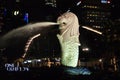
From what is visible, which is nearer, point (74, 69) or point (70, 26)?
point (74, 69)

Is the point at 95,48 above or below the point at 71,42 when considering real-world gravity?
below

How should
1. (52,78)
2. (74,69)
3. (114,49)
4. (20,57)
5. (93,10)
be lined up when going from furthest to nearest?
(93,10) < (114,49) < (20,57) < (74,69) < (52,78)

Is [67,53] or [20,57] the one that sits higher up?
[67,53]

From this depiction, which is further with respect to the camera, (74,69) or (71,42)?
(71,42)

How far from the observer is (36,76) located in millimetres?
34562

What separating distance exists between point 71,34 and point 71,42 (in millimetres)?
1314

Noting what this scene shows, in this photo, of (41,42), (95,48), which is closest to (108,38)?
(95,48)

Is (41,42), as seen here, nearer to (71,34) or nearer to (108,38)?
(108,38)

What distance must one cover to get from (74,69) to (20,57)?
129 ft

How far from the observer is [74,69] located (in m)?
53.4

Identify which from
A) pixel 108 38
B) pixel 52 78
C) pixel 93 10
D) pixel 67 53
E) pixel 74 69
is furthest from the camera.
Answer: pixel 93 10

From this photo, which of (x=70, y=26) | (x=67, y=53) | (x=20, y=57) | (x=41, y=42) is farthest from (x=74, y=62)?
(x=41, y=42)

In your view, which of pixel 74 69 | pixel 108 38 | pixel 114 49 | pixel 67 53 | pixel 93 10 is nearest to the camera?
pixel 74 69

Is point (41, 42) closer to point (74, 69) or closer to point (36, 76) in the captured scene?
point (74, 69)
